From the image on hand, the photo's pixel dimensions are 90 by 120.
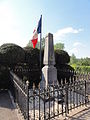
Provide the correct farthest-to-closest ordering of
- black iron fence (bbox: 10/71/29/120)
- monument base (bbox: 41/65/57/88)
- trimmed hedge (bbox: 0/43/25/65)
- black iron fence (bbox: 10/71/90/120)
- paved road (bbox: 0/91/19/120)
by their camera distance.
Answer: trimmed hedge (bbox: 0/43/25/65) → monument base (bbox: 41/65/57/88) → paved road (bbox: 0/91/19/120) → black iron fence (bbox: 10/71/90/120) → black iron fence (bbox: 10/71/29/120)

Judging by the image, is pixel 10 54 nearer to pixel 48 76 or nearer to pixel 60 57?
pixel 48 76

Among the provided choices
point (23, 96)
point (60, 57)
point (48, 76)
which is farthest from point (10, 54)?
point (23, 96)

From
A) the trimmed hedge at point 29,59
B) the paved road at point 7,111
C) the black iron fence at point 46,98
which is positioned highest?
the trimmed hedge at point 29,59

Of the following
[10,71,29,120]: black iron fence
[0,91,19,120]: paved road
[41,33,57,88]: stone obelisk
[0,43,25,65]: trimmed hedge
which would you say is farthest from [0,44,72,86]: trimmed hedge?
[10,71,29,120]: black iron fence

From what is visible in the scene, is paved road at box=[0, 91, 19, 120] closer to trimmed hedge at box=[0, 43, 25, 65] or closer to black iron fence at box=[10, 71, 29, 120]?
black iron fence at box=[10, 71, 29, 120]

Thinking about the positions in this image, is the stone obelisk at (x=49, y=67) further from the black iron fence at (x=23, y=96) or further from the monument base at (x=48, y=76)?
the black iron fence at (x=23, y=96)

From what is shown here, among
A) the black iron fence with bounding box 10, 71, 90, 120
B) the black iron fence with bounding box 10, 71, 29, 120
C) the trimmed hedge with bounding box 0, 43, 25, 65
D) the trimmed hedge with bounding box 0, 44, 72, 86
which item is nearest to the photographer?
the black iron fence with bounding box 10, 71, 29, 120

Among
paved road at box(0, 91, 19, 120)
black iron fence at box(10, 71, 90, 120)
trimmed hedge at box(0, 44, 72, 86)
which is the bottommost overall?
paved road at box(0, 91, 19, 120)

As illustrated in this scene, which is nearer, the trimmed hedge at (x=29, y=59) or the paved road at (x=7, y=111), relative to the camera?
the paved road at (x=7, y=111)

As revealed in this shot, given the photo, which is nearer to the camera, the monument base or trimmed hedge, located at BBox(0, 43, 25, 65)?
the monument base

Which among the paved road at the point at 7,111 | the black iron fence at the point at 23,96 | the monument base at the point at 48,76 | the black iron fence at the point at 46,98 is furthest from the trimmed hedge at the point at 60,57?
the black iron fence at the point at 23,96

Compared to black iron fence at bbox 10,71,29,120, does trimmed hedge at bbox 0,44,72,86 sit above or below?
above

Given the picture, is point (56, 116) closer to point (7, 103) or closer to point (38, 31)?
point (7, 103)

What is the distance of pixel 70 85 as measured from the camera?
15.6 ft
